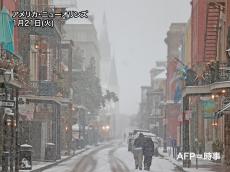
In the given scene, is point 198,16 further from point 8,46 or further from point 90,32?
point 90,32

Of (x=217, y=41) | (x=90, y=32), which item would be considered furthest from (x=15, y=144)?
(x=90, y=32)

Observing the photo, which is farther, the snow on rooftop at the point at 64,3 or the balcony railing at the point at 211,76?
the snow on rooftop at the point at 64,3

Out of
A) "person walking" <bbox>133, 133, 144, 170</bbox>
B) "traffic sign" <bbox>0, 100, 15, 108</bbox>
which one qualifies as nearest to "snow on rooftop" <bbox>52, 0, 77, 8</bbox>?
"person walking" <bbox>133, 133, 144, 170</bbox>

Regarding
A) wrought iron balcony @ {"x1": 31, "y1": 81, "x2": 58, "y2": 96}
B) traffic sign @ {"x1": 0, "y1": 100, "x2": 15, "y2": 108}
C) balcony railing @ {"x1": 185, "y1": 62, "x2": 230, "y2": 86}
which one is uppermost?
balcony railing @ {"x1": 185, "y1": 62, "x2": 230, "y2": 86}

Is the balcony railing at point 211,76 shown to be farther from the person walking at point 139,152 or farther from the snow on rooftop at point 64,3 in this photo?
the snow on rooftop at point 64,3

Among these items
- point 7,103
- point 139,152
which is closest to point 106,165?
point 139,152

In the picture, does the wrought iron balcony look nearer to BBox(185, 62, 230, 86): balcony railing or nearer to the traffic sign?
BBox(185, 62, 230, 86): balcony railing

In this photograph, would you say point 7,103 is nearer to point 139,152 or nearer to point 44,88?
point 139,152

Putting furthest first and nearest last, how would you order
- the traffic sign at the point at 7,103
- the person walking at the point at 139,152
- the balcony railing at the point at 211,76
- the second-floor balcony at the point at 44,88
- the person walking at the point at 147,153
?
the second-floor balcony at the point at 44,88, the person walking at the point at 139,152, the person walking at the point at 147,153, the balcony railing at the point at 211,76, the traffic sign at the point at 7,103

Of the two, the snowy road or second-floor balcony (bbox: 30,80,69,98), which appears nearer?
the snowy road

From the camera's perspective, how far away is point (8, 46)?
105ft

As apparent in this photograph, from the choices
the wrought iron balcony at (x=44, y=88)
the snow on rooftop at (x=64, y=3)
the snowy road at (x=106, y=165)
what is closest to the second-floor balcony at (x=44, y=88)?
the wrought iron balcony at (x=44, y=88)

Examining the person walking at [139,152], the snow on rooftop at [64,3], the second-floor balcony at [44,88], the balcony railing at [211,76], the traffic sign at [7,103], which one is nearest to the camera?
the traffic sign at [7,103]

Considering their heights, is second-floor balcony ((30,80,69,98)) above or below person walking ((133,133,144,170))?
above
